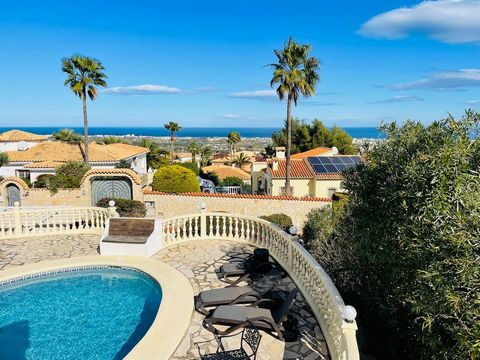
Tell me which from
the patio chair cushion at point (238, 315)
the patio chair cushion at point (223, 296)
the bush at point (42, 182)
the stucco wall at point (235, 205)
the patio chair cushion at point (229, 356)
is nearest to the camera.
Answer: the patio chair cushion at point (229, 356)

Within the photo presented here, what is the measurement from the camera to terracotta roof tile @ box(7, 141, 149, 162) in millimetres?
37438

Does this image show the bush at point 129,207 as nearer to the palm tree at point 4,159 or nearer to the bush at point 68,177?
the bush at point 68,177

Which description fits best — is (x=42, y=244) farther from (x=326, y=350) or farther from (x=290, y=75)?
(x=290, y=75)

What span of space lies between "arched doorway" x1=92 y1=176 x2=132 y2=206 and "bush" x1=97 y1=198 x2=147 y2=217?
45.7 inches

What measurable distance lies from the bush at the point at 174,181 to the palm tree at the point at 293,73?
861cm

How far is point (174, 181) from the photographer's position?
29562mm

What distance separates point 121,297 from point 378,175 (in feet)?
25.8

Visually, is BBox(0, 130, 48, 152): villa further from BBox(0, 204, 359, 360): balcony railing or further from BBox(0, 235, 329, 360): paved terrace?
BBox(0, 235, 329, 360): paved terrace

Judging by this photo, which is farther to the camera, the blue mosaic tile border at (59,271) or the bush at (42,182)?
the bush at (42,182)

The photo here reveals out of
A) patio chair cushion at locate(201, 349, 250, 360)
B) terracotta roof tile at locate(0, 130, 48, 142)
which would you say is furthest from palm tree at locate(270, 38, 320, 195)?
terracotta roof tile at locate(0, 130, 48, 142)

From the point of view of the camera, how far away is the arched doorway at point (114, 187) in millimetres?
27875

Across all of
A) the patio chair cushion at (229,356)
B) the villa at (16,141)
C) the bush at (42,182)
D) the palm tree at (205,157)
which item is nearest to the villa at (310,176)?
the bush at (42,182)

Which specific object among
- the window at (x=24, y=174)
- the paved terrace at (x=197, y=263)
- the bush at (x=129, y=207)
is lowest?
the bush at (x=129, y=207)

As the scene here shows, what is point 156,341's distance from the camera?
23.4ft
